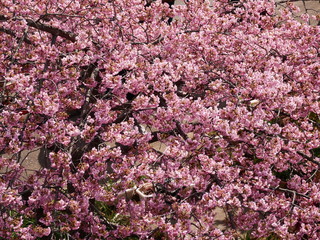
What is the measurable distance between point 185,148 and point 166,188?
1.96ft

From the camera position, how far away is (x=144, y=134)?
480 cm

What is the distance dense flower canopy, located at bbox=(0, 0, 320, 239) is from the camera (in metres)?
4.31

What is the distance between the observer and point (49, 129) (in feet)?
13.6

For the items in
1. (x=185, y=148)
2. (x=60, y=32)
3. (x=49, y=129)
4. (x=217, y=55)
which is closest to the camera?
(x=49, y=129)

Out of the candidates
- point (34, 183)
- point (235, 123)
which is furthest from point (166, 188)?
point (34, 183)

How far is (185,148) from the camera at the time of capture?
475 cm

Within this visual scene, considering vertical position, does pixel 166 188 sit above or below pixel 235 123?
below

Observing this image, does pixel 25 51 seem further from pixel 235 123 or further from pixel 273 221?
pixel 273 221

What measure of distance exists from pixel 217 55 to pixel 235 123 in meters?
1.79

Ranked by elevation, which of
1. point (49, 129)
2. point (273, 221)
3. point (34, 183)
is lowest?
point (273, 221)

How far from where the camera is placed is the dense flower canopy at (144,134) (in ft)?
14.1

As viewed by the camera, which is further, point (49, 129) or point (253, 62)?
point (253, 62)

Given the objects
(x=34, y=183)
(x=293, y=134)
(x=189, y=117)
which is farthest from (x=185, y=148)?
(x=34, y=183)

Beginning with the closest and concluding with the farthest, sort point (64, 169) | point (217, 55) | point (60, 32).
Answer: point (64, 169) < point (60, 32) < point (217, 55)
